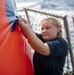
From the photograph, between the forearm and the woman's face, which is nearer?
the forearm

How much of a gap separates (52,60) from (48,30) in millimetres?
180

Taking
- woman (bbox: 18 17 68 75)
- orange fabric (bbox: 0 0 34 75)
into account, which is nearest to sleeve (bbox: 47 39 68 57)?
woman (bbox: 18 17 68 75)

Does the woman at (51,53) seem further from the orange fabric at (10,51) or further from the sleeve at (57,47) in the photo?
the orange fabric at (10,51)

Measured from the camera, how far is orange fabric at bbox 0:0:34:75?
1.21 meters

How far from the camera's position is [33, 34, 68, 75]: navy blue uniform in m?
1.39

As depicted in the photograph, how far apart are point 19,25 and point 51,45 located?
217 mm

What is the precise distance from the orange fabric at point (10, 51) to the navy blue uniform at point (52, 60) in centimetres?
11

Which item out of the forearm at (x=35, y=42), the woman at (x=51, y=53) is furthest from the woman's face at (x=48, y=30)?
the forearm at (x=35, y=42)

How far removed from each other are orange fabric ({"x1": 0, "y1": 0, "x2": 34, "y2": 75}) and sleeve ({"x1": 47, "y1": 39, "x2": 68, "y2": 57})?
0.52 ft

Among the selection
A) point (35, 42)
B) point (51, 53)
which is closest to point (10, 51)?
point (35, 42)

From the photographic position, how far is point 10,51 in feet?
4.06

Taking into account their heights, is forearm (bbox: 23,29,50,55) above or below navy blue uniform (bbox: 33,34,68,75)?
above

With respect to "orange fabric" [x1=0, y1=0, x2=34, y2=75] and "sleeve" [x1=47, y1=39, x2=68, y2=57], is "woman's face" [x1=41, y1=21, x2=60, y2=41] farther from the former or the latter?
"orange fabric" [x1=0, y1=0, x2=34, y2=75]

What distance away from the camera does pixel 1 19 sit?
4.02ft
